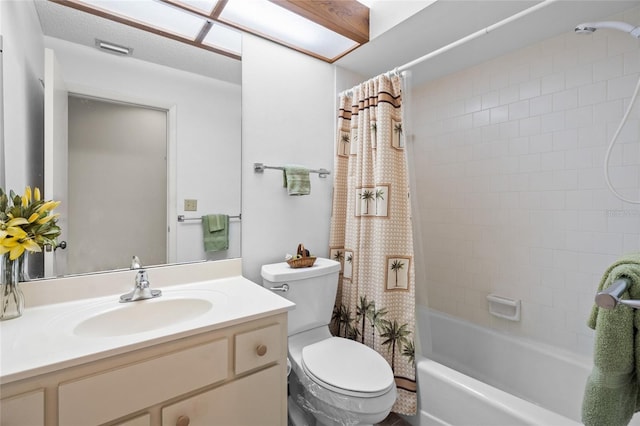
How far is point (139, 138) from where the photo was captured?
51.6 inches

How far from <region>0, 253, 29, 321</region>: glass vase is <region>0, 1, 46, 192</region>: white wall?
275 millimetres

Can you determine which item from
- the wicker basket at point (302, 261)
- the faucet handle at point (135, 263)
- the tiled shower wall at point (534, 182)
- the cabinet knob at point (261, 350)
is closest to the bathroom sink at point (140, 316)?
the faucet handle at point (135, 263)

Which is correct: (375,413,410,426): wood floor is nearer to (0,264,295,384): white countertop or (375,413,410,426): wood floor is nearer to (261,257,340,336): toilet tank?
(261,257,340,336): toilet tank

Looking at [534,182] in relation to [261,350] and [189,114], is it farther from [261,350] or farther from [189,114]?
[189,114]

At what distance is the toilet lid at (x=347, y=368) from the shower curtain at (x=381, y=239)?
0.23 metres

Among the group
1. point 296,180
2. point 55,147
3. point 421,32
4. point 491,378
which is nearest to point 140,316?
point 55,147

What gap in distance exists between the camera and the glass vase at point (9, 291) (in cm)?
94

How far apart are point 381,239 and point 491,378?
126 cm

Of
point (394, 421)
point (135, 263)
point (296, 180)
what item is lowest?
point (394, 421)

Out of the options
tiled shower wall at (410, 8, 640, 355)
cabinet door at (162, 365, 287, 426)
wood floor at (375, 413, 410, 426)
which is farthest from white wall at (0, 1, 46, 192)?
wood floor at (375, 413, 410, 426)

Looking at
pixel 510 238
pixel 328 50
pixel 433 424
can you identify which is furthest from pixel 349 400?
pixel 328 50

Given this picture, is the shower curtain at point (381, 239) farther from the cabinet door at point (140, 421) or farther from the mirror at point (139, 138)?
the cabinet door at point (140, 421)

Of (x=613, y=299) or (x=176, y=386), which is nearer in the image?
(x=613, y=299)

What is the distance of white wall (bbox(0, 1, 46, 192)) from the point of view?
1.02m
